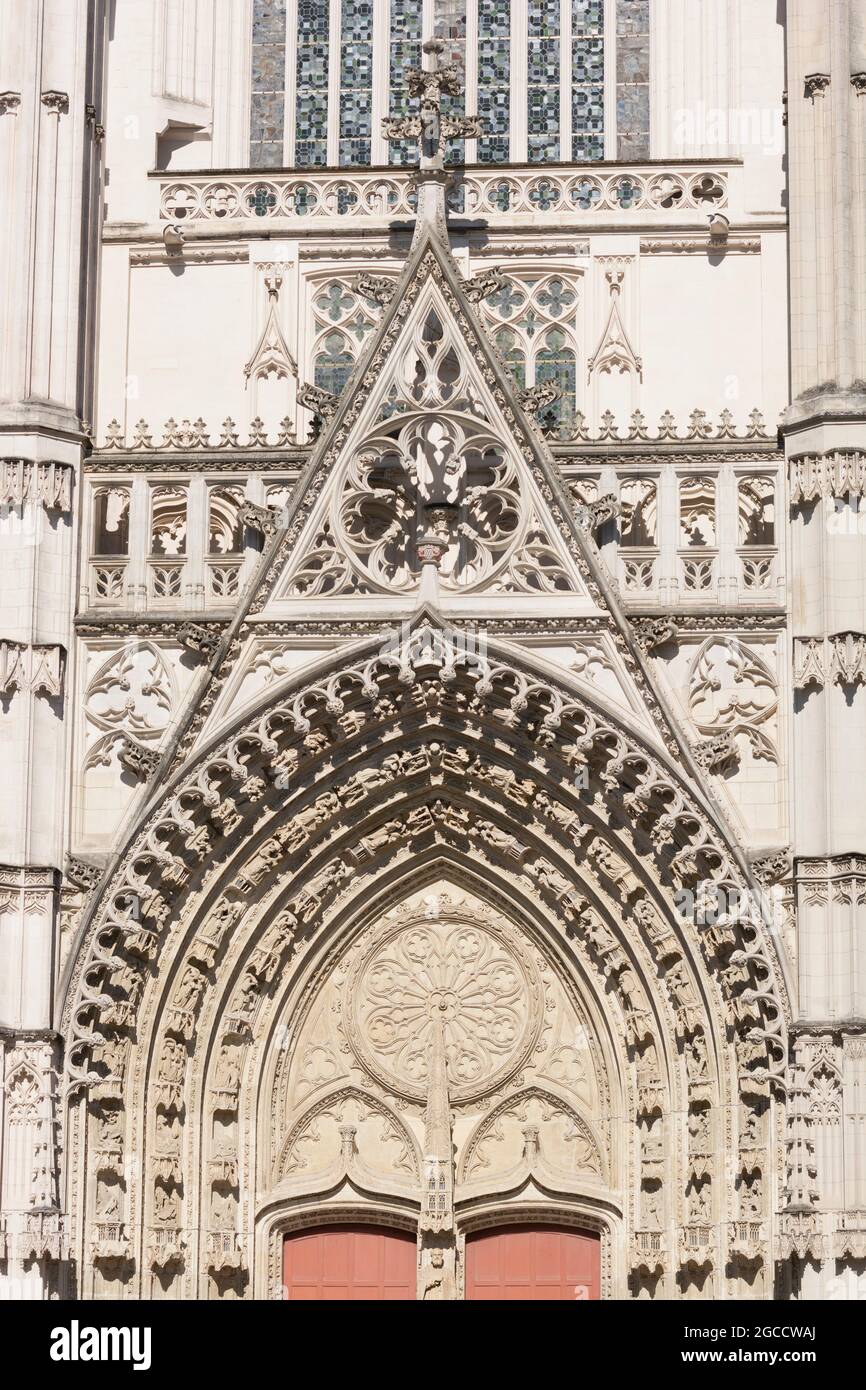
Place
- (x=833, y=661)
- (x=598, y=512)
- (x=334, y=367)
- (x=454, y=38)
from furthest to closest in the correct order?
1. (x=454, y=38)
2. (x=334, y=367)
3. (x=598, y=512)
4. (x=833, y=661)

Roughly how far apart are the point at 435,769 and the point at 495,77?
5.36 m

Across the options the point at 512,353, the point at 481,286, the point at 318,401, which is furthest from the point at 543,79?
the point at 318,401

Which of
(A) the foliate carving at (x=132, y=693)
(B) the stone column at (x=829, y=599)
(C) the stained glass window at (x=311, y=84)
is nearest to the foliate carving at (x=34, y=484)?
(A) the foliate carving at (x=132, y=693)

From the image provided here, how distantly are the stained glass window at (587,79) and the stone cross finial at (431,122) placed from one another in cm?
152

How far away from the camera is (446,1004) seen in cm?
1983

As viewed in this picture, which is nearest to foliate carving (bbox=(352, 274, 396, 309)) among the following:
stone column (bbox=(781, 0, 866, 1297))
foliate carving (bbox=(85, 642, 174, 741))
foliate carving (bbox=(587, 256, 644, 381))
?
foliate carving (bbox=(587, 256, 644, 381))

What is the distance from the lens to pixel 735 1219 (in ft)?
60.8

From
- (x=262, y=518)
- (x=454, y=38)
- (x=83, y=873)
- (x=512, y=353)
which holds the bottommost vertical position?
(x=83, y=873)

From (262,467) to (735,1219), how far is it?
18.6ft

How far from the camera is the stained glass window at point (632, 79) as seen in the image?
848 inches

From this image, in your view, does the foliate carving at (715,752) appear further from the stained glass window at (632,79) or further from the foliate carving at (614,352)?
the stained glass window at (632,79)

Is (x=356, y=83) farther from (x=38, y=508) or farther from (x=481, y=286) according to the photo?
(x=38, y=508)

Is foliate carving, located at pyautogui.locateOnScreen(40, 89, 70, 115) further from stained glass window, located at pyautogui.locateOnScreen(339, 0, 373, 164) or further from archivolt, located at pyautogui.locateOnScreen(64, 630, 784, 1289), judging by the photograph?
archivolt, located at pyautogui.locateOnScreen(64, 630, 784, 1289)
